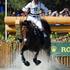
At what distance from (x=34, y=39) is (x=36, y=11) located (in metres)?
0.93

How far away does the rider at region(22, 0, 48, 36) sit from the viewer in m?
16.2

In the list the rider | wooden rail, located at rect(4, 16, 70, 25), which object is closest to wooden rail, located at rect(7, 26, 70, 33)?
wooden rail, located at rect(4, 16, 70, 25)

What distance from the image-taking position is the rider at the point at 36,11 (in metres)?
16.2

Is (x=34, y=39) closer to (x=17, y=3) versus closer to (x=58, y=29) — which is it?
(x=58, y=29)

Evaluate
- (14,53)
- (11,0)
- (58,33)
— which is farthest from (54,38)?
(11,0)

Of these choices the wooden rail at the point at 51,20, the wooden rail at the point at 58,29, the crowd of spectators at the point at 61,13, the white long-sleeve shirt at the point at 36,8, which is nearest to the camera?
the white long-sleeve shirt at the point at 36,8

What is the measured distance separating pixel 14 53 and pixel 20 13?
133cm

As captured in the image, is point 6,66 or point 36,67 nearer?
point 36,67

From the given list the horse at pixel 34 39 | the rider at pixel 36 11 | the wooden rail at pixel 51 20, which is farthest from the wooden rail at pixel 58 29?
the rider at pixel 36 11

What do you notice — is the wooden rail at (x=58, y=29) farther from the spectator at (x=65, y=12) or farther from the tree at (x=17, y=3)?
the tree at (x=17, y=3)

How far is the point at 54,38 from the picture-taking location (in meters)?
17.7

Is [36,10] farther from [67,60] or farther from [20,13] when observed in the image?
[67,60]

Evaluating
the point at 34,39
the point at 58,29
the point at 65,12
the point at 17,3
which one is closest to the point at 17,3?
the point at 17,3

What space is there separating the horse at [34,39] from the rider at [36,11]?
124 millimetres
